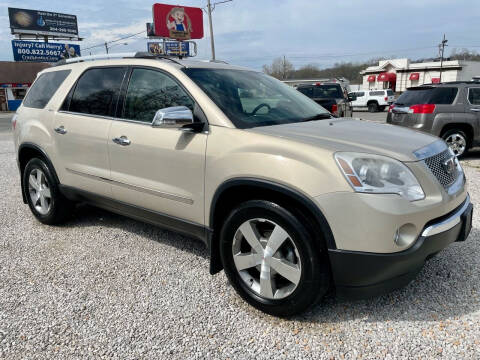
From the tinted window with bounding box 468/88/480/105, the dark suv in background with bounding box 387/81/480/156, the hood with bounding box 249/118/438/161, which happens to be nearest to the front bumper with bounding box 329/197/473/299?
the hood with bounding box 249/118/438/161

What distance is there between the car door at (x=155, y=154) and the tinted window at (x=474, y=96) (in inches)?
295

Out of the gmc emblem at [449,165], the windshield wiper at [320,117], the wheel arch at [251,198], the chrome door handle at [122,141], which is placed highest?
the windshield wiper at [320,117]

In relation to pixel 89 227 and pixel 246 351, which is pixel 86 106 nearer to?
pixel 89 227

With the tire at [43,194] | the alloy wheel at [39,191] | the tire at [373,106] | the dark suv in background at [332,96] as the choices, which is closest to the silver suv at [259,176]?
the tire at [43,194]

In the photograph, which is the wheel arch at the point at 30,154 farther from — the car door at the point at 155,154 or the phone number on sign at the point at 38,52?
the phone number on sign at the point at 38,52

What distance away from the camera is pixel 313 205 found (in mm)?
2289

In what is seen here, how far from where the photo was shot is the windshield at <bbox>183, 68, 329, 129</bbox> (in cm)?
299

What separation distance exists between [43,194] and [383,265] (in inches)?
149

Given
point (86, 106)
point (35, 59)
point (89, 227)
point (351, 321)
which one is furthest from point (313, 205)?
point (35, 59)

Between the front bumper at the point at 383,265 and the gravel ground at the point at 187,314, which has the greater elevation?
the front bumper at the point at 383,265

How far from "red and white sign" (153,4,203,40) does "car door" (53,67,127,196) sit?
3553 centimetres

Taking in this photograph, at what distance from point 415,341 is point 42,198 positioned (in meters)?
4.01

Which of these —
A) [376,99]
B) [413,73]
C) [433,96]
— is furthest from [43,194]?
[413,73]

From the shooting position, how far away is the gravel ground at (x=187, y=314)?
236 centimetres
